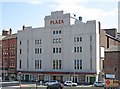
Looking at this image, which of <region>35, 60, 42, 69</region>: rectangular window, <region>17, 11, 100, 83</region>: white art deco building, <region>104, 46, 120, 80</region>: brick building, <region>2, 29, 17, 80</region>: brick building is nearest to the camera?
<region>104, 46, 120, 80</region>: brick building

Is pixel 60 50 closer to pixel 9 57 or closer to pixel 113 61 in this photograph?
pixel 113 61

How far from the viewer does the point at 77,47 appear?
52281 mm

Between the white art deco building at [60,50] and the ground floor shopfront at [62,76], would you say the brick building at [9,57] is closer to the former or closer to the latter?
the white art deco building at [60,50]

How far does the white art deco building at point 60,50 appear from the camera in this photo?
50656 millimetres

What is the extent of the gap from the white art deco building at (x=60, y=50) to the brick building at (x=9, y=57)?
2.80 m

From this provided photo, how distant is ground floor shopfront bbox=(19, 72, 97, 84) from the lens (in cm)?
5069

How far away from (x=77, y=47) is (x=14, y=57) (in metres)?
17.9

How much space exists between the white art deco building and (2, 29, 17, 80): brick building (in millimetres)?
2801

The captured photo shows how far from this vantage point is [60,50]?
54562mm

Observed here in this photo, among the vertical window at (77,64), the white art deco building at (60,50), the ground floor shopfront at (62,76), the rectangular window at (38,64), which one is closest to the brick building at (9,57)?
the white art deco building at (60,50)


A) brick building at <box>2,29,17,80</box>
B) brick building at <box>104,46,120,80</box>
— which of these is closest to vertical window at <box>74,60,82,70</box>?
brick building at <box>104,46,120,80</box>

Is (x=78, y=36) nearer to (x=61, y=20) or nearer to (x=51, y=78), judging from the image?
(x=61, y=20)

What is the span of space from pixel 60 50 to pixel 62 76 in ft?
16.4

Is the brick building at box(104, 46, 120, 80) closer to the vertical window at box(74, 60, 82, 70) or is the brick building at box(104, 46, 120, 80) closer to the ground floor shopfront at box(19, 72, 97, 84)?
the ground floor shopfront at box(19, 72, 97, 84)
